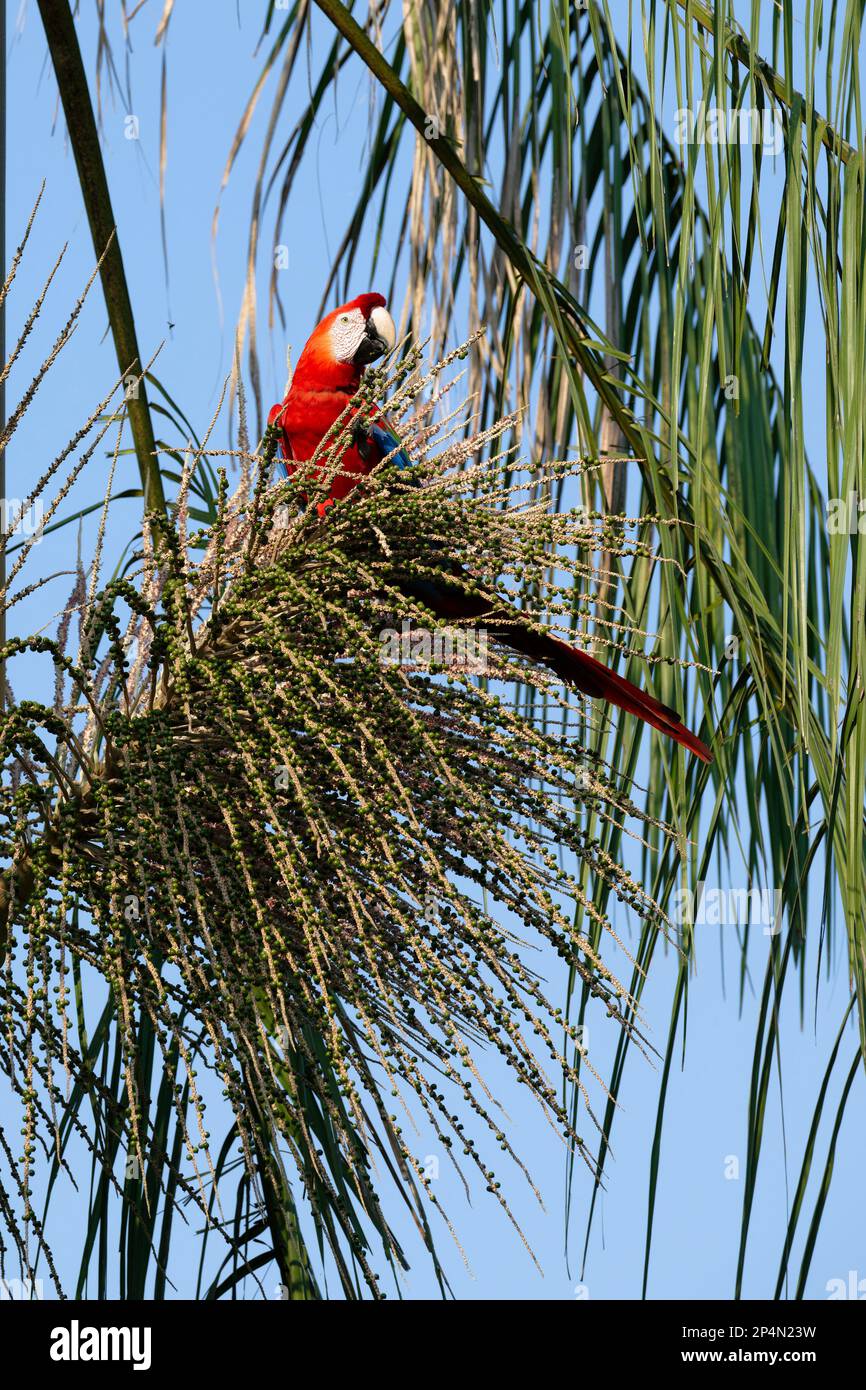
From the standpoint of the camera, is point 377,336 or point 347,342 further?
point 377,336

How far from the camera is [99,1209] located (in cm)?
155

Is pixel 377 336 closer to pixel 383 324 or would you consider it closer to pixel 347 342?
pixel 383 324

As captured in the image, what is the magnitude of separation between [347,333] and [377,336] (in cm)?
10

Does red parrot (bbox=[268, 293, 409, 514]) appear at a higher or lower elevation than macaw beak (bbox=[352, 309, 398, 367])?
lower

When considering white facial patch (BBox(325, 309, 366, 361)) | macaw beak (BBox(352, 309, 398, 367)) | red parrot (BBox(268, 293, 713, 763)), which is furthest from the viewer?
macaw beak (BBox(352, 309, 398, 367))

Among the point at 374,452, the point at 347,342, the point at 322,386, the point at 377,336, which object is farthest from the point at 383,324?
the point at 374,452

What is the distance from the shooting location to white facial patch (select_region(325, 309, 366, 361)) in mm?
1954

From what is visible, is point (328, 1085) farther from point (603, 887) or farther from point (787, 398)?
point (787, 398)

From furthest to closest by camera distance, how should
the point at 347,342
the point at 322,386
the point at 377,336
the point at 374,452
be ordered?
the point at 377,336 < the point at 347,342 < the point at 322,386 < the point at 374,452

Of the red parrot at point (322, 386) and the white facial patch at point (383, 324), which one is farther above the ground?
the white facial patch at point (383, 324)

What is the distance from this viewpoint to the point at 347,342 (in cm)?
201

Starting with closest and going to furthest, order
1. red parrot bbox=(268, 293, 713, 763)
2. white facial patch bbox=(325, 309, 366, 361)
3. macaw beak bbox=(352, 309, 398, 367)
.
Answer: red parrot bbox=(268, 293, 713, 763)
white facial patch bbox=(325, 309, 366, 361)
macaw beak bbox=(352, 309, 398, 367)

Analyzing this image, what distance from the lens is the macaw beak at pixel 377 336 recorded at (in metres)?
2.10
